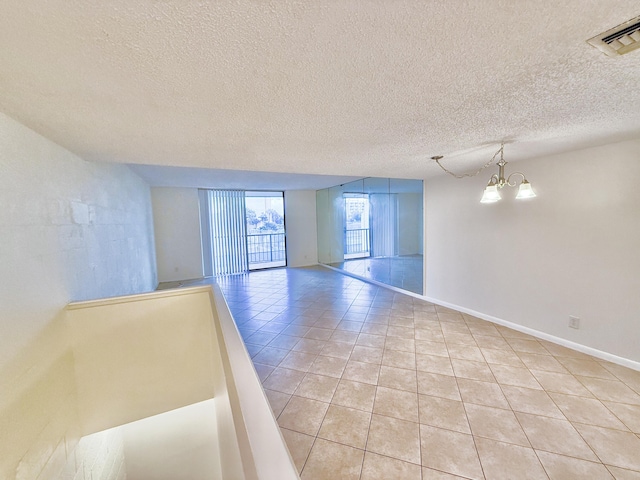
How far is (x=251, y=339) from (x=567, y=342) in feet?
11.5

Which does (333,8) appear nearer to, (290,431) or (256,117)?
(256,117)

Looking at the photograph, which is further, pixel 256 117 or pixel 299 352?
pixel 299 352

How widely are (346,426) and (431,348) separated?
4.70 ft

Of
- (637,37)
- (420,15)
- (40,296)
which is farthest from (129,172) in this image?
(637,37)

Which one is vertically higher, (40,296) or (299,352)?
(40,296)

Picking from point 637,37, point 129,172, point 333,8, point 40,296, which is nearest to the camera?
point 333,8

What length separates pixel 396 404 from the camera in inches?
75.8

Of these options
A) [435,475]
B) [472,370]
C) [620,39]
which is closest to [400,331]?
[472,370]

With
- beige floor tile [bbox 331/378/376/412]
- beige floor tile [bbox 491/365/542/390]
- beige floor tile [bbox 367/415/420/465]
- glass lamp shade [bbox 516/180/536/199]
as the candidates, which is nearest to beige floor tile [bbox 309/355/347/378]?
beige floor tile [bbox 331/378/376/412]

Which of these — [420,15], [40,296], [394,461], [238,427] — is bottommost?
[394,461]

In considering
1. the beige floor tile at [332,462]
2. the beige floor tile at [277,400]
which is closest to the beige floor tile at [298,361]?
the beige floor tile at [277,400]

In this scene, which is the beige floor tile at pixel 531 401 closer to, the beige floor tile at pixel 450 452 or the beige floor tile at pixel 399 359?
the beige floor tile at pixel 450 452

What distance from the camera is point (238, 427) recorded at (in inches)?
37.7

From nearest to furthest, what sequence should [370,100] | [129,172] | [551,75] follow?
[551,75]
[370,100]
[129,172]
